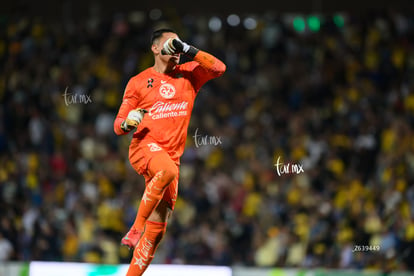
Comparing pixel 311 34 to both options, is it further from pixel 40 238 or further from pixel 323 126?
pixel 40 238

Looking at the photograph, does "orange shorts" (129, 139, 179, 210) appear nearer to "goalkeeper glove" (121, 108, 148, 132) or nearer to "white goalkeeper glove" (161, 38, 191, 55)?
"goalkeeper glove" (121, 108, 148, 132)

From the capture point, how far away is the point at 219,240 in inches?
396

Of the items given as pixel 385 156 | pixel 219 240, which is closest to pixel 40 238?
pixel 219 240

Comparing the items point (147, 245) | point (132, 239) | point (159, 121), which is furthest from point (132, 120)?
point (147, 245)

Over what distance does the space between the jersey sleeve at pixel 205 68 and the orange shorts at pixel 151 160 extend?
26.9 inches

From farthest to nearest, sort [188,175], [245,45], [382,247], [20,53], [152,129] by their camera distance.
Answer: [382,247] < [188,175] < [245,45] < [20,53] < [152,129]

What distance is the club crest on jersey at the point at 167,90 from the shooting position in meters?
6.22

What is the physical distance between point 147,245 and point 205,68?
5.17 ft

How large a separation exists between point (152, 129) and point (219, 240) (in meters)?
4.16

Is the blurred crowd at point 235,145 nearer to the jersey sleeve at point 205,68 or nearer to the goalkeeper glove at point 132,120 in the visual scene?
the jersey sleeve at point 205,68

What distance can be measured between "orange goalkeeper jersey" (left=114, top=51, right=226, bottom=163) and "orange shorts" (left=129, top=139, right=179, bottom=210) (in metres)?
0.04

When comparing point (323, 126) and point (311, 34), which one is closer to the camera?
point (311, 34)

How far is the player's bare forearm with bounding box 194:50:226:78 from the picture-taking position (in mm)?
6074

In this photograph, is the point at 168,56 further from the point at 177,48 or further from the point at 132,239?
the point at 132,239
